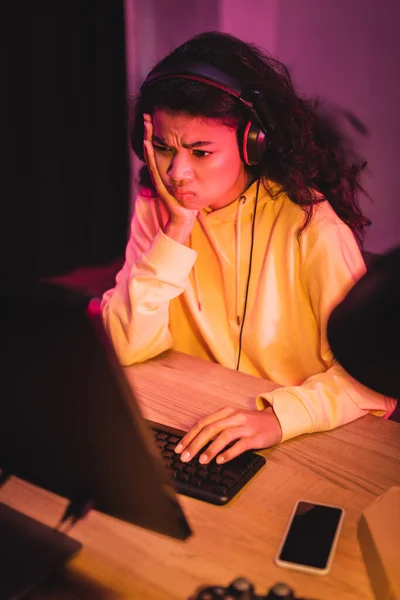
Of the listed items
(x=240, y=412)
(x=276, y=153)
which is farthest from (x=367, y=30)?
(x=240, y=412)

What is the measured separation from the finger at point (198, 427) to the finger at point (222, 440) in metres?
0.03

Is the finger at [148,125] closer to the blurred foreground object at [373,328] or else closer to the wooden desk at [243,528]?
the wooden desk at [243,528]

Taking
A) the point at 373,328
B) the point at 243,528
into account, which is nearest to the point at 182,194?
the point at 243,528

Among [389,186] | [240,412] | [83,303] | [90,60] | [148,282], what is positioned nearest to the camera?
[83,303]

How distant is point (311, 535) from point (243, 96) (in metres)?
0.79

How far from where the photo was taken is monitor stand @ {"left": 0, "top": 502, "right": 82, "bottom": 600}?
2.28ft

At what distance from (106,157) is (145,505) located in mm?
2556

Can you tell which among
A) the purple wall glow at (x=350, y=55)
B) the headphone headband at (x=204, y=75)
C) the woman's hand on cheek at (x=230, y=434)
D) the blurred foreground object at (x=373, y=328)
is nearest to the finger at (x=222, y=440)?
the woman's hand on cheek at (x=230, y=434)

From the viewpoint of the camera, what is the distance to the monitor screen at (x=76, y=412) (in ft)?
1.76

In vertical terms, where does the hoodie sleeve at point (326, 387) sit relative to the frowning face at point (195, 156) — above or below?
below

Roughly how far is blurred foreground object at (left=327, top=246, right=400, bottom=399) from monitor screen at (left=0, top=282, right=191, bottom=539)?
0.18 metres

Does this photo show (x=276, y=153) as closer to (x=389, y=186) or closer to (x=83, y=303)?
(x=83, y=303)

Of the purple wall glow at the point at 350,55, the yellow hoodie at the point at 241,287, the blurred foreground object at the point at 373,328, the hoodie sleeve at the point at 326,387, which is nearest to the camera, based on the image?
the blurred foreground object at the point at 373,328

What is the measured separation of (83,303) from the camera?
1.76ft
